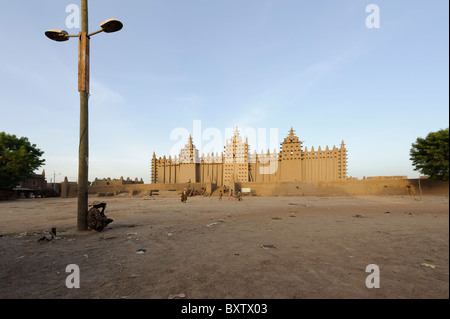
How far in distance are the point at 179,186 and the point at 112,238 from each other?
95.9 feet

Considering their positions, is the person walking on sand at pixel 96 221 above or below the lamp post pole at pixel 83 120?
below

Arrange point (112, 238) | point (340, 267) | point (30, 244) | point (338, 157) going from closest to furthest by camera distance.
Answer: point (340, 267) → point (30, 244) → point (112, 238) → point (338, 157)

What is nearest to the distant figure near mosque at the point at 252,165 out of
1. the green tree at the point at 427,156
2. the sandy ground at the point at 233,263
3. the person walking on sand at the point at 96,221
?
the green tree at the point at 427,156

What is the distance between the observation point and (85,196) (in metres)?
7.11

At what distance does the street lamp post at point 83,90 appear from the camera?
6.98 metres

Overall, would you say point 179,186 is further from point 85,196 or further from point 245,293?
point 245,293

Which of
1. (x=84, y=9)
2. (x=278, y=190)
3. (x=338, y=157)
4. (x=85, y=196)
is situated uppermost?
(x=84, y=9)

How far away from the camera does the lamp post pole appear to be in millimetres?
7008

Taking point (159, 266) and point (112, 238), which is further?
point (112, 238)

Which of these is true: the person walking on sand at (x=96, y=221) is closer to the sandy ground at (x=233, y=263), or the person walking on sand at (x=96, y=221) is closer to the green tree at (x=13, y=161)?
the sandy ground at (x=233, y=263)

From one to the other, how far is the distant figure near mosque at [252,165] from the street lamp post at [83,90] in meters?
24.6

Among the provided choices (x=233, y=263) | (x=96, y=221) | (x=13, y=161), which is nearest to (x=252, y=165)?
(x=96, y=221)

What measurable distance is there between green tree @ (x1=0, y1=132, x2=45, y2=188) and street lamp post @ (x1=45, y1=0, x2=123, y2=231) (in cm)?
3093
